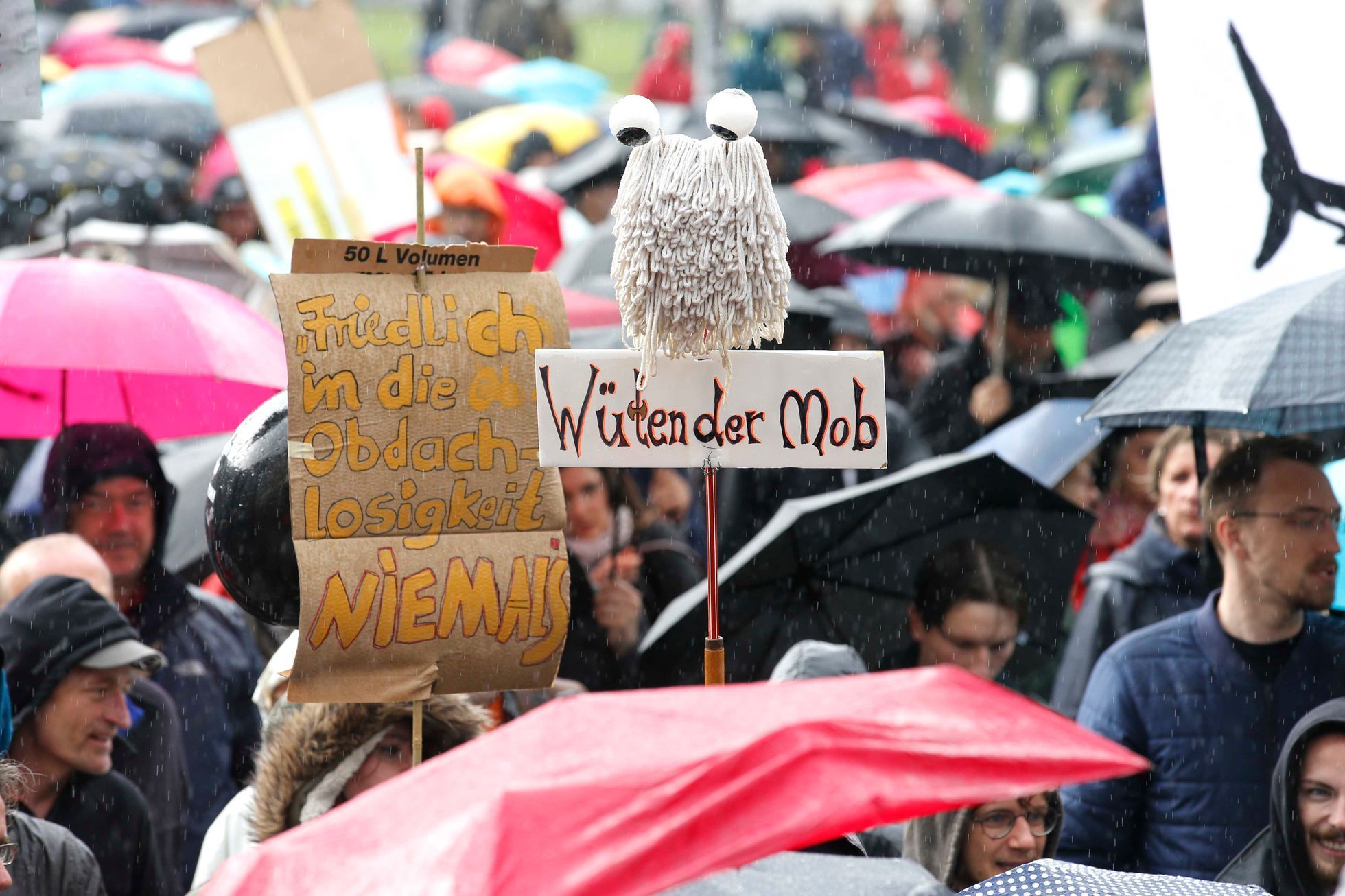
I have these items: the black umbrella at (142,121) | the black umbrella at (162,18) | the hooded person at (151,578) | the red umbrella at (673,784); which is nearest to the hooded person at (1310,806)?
the red umbrella at (673,784)

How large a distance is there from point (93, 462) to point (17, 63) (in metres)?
1.49

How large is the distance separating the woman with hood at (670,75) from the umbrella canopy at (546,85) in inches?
18.7

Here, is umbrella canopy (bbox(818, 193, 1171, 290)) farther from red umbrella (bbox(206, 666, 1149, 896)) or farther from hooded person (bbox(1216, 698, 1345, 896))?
red umbrella (bbox(206, 666, 1149, 896))

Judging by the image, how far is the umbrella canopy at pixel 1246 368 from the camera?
345 cm

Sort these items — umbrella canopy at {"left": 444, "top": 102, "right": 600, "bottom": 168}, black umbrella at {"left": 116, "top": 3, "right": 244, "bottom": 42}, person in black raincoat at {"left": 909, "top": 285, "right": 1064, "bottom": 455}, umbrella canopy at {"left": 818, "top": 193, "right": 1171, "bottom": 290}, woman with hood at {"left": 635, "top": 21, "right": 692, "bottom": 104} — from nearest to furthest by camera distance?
person in black raincoat at {"left": 909, "top": 285, "right": 1064, "bottom": 455} → umbrella canopy at {"left": 818, "top": 193, "right": 1171, "bottom": 290} → umbrella canopy at {"left": 444, "top": 102, "right": 600, "bottom": 168} → woman with hood at {"left": 635, "top": 21, "right": 692, "bottom": 104} → black umbrella at {"left": 116, "top": 3, "right": 244, "bottom": 42}

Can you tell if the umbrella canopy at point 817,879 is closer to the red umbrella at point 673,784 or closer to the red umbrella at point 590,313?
the red umbrella at point 673,784

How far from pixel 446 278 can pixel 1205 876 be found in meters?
2.05

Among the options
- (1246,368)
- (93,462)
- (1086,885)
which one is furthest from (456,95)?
(1086,885)

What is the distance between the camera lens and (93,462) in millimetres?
4574

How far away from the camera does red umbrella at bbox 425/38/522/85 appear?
1510 centimetres

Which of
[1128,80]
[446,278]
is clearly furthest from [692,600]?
[1128,80]

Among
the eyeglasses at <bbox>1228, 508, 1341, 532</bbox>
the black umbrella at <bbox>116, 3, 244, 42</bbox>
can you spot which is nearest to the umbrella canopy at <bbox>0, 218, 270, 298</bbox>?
the eyeglasses at <bbox>1228, 508, 1341, 532</bbox>

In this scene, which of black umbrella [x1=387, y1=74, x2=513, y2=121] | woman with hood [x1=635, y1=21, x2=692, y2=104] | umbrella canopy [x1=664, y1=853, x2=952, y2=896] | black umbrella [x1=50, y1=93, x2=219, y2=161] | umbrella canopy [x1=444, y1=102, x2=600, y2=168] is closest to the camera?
umbrella canopy [x1=664, y1=853, x2=952, y2=896]

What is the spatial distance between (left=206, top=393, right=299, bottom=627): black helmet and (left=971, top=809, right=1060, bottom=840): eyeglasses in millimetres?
1296
